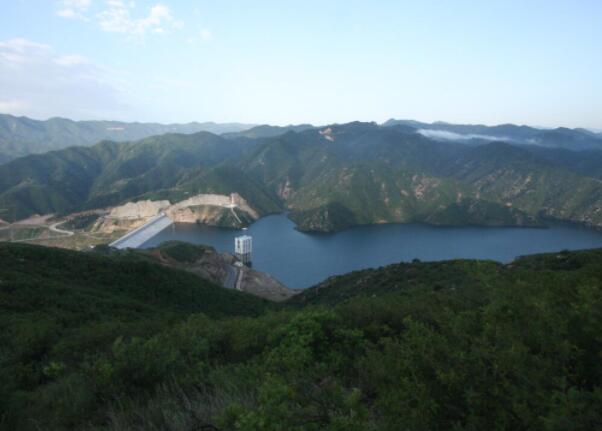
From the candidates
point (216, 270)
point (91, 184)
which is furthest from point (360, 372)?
point (91, 184)

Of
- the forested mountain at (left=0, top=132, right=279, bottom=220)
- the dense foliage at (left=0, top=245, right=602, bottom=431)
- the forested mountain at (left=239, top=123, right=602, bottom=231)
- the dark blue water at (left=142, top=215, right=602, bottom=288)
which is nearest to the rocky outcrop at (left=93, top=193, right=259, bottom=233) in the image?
the forested mountain at (left=0, top=132, right=279, bottom=220)

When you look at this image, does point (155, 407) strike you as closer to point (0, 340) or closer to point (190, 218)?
point (0, 340)

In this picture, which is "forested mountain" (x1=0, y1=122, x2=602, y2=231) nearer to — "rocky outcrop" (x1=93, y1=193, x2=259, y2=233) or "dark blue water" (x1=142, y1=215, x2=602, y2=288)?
"rocky outcrop" (x1=93, y1=193, x2=259, y2=233)

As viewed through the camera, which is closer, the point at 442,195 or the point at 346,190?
the point at 442,195

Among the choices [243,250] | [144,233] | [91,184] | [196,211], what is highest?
[91,184]

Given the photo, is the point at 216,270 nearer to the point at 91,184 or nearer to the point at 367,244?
the point at 367,244

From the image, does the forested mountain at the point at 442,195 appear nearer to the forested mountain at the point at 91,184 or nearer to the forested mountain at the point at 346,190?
the forested mountain at the point at 346,190
